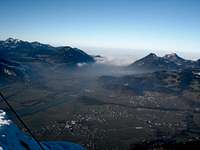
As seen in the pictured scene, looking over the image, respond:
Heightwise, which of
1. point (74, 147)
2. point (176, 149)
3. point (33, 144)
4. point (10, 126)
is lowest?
point (176, 149)

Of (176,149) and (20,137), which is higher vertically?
(20,137)

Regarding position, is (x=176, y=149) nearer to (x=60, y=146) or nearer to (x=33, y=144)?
(x=60, y=146)

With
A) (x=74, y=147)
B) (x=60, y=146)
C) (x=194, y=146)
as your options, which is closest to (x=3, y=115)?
(x=60, y=146)

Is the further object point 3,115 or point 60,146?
point 60,146

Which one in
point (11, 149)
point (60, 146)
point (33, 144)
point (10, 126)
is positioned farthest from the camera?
point (60, 146)

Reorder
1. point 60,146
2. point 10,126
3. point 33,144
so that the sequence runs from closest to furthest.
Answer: point 10,126
point 33,144
point 60,146

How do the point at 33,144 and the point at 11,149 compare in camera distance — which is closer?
the point at 11,149

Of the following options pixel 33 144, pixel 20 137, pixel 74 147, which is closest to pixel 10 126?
pixel 20 137

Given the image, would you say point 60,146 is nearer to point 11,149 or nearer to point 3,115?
point 3,115

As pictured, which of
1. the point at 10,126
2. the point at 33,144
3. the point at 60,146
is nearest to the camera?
the point at 10,126
